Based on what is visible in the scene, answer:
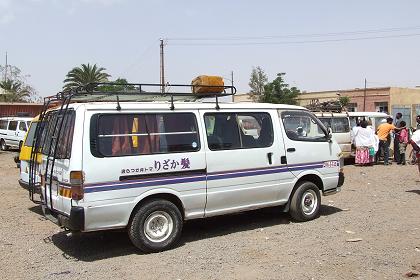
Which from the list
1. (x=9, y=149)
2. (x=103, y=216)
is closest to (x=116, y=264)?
(x=103, y=216)

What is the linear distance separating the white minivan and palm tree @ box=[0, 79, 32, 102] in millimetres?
50062

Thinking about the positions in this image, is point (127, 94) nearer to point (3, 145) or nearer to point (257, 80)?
point (3, 145)

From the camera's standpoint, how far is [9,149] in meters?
26.8

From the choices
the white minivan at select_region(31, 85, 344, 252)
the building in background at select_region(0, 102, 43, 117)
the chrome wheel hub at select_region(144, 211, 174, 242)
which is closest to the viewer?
the white minivan at select_region(31, 85, 344, 252)

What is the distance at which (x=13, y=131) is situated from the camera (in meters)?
25.3

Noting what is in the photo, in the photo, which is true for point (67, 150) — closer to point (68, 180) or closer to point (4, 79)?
point (68, 180)

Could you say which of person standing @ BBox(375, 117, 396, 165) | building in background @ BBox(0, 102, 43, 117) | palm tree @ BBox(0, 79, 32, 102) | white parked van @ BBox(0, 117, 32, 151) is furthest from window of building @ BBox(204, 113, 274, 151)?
palm tree @ BBox(0, 79, 32, 102)

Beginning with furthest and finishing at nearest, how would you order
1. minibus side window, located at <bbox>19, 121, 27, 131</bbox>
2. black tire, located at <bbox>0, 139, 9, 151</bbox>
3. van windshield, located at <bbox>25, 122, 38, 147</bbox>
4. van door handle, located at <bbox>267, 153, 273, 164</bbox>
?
black tire, located at <bbox>0, 139, 9, 151</bbox> → minibus side window, located at <bbox>19, 121, 27, 131</bbox> → van windshield, located at <bbox>25, 122, 38, 147</bbox> → van door handle, located at <bbox>267, 153, 273, 164</bbox>

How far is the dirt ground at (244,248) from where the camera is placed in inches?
233

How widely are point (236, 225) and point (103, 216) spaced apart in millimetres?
2802

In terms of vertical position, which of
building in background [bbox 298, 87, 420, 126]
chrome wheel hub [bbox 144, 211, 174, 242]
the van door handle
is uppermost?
building in background [bbox 298, 87, 420, 126]

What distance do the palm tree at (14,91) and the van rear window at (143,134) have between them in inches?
1984

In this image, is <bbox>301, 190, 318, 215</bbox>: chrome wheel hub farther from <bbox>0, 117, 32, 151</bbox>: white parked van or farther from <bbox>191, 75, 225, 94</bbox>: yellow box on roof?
<bbox>0, 117, 32, 151</bbox>: white parked van

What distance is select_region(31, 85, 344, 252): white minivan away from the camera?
623cm
